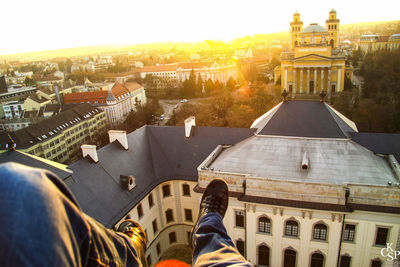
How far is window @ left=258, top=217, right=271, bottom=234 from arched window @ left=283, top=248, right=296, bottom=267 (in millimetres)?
1545

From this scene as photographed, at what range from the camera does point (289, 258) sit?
16.8m

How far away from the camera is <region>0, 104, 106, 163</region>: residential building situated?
41781 millimetres

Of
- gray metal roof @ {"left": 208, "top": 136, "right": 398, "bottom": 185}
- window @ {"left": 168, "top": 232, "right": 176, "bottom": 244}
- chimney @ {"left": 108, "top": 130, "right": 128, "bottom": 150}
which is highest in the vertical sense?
chimney @ {"left": 108, "top": 130, "right": 128, "bottom": 150}

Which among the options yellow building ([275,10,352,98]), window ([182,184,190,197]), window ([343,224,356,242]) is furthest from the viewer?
yellow building ([275,10,352,98])

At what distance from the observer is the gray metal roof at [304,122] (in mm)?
18531

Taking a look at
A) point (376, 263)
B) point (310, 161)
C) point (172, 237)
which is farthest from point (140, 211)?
point (376, 263)

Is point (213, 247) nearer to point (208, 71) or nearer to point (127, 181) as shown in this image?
point (127, 181)

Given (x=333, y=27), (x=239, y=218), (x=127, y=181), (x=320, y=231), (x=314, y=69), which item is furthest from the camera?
(x=333, y=27)

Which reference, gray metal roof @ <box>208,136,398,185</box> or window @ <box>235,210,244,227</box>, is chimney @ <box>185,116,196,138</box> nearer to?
gray metal roof @ <box>208,136,398,185</box>

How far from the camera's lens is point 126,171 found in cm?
1964

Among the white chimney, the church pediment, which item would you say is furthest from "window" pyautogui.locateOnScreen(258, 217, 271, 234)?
the church pediment

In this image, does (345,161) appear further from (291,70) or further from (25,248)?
(291,70)

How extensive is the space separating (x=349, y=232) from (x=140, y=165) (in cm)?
1344

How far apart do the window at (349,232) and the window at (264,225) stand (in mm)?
3876
